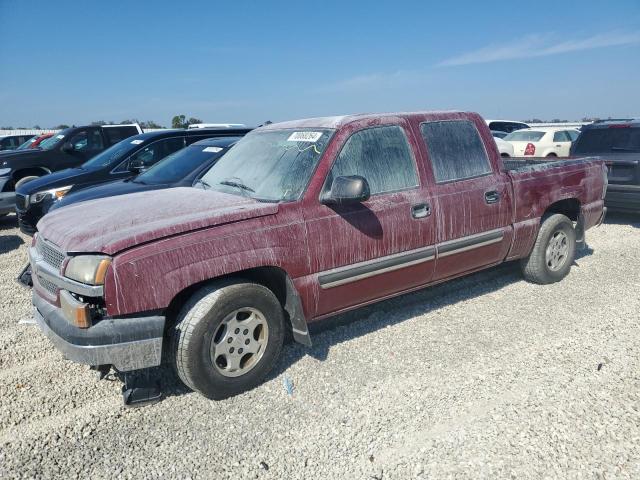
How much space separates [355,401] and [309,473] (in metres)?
0.70

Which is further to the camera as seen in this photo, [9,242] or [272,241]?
[9,242]

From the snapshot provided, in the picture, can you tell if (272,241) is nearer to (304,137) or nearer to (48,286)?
(304,137)

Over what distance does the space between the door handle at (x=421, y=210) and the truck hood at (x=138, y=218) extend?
3.81 ft

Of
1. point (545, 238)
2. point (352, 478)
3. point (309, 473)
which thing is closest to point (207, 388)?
point (309, 473)

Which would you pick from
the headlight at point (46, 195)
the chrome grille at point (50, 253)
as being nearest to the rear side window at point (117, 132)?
the headlight at point (46, 195)

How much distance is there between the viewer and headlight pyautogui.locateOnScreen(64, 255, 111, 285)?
110 inches

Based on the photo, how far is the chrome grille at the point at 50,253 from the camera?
10.3 ft

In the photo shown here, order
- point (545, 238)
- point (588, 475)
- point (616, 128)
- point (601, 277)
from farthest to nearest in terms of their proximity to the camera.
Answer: point (616, 128)
point (601, 277)
point (545, 238)
point (588, 475)

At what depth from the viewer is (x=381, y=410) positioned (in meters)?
3.10

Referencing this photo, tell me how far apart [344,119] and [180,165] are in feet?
10.5

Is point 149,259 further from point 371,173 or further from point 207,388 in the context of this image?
point 371,173

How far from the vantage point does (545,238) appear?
5.11 m

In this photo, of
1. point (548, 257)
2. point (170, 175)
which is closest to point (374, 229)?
point (548, 257)

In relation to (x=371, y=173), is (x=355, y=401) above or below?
below
